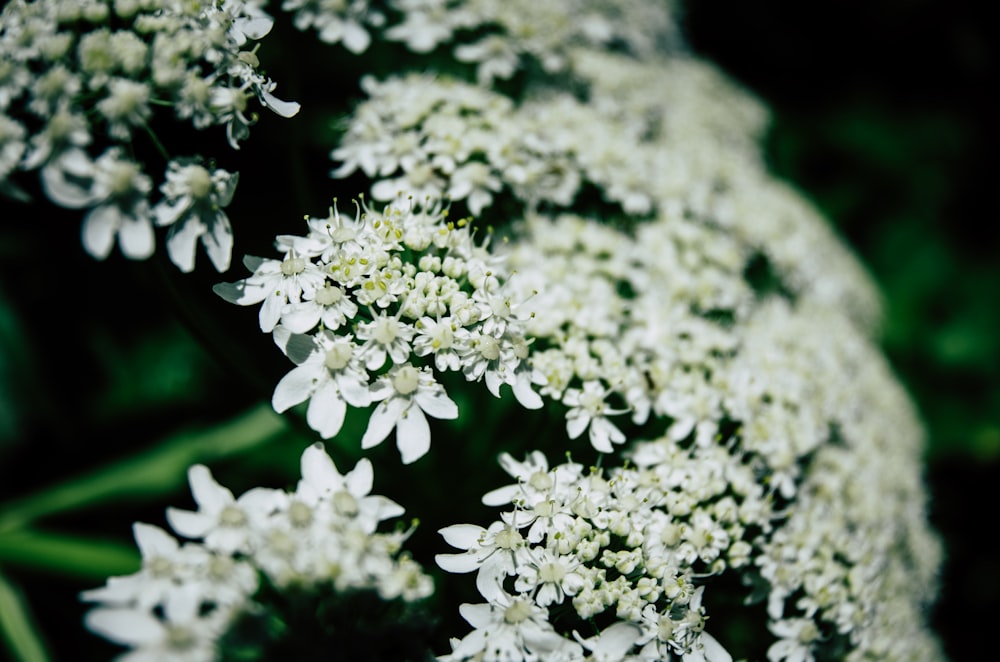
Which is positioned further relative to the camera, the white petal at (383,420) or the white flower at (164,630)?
the white petal at (383,420)

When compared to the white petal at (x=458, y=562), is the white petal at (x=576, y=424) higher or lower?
higher

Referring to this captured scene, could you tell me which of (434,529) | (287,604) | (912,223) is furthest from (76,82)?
(912,223)

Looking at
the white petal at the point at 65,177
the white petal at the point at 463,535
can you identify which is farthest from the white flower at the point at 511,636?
the white petal at the point at 65,177

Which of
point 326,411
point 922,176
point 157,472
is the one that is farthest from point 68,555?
point 922,176

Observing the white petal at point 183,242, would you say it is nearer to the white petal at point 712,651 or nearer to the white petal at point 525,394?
the white petal at point 525,394

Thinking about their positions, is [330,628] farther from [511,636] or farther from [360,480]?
[511,636]

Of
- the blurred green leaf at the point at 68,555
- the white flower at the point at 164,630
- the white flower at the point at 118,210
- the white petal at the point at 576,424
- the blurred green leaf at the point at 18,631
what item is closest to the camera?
the white flower at the point at 164,630

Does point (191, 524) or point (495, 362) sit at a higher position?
point (495, 362)
